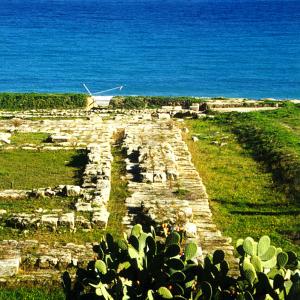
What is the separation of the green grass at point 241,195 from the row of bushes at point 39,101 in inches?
475

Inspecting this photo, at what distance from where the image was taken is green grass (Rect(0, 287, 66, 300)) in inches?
452

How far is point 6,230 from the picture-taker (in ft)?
48.2

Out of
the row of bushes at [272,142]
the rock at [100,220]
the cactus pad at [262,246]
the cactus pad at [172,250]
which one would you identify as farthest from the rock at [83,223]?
the cactus pad at [262,246]

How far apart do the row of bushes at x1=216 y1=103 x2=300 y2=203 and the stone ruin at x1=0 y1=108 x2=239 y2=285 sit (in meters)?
2.52

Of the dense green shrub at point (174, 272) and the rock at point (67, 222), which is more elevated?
the rock at point (67, 222)

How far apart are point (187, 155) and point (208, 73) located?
4671cm

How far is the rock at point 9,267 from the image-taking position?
1222 centimetres

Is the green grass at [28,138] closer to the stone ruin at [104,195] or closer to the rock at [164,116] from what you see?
the stone ruin at [104,195]

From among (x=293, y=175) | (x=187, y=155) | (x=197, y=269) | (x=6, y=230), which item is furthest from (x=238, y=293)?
(x=187, y=155)

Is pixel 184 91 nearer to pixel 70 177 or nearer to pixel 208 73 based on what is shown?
pixel 208 73

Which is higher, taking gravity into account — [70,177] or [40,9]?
[40,9]

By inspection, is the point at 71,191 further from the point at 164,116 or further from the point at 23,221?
the point at 164,116

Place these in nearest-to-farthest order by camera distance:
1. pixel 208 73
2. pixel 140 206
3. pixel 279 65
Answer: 1. pixel 140 206
2. pixel 208 73
3. pixel 279 65

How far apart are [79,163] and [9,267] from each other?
8.97 meters
